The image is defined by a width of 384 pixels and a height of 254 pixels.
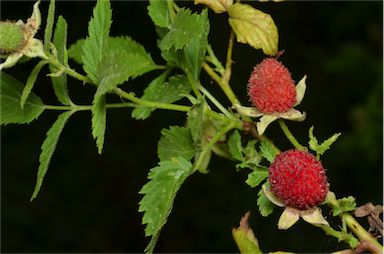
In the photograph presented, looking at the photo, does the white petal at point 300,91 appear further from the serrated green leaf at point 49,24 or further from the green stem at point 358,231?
the serrated green leaf at point 49,24

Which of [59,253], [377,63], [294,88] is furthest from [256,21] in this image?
[59,253]

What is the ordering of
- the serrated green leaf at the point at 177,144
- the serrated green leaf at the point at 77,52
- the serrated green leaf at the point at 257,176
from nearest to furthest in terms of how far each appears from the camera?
the serrated green leaf at the point at 257,176, the serrated green leaf at the point at 177,144, the serrated green leaf at the point at 77,52

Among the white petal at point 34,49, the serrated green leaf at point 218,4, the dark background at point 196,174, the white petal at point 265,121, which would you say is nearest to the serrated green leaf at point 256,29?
the serrated green leaf at point 218,4

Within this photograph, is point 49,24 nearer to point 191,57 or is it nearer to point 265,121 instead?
point 191,57

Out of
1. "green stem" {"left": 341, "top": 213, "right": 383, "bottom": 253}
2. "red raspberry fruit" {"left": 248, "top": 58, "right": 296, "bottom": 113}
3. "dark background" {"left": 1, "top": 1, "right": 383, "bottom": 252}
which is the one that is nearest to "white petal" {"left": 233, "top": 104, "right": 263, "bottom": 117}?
"red raspberry fruit" {"left": 248, "top": 58, "right": 296, "bottom": 113}

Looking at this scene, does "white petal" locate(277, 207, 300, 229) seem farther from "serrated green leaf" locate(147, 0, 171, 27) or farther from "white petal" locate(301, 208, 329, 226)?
"serrated green leaf" locate(147, 0, 171, 27)

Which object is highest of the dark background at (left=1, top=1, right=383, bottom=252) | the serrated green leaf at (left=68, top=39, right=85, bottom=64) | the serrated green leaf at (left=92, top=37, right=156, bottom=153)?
the serrated green leaf at (left=92, top=37, right=156, bottom=153)

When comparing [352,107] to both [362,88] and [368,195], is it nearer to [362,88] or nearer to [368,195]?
[362,88]
